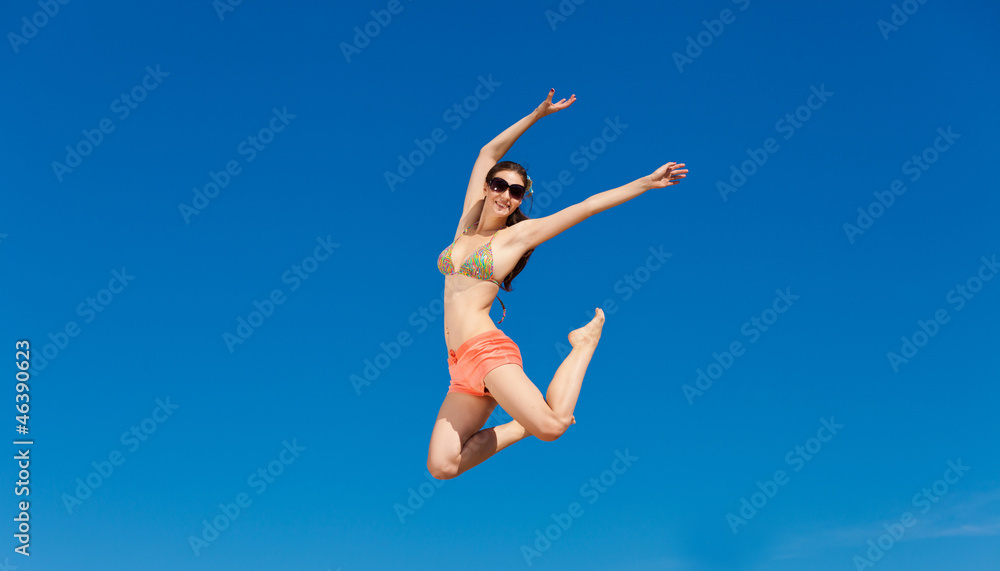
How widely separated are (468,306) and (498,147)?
171cm

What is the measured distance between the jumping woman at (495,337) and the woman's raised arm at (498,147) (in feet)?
0.47

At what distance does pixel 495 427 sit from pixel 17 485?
315 inches

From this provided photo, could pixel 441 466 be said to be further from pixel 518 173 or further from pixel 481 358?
pixel 518 173

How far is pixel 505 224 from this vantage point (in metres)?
8.52

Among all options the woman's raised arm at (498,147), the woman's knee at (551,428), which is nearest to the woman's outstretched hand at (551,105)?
the woman's raised arm at (498,147)

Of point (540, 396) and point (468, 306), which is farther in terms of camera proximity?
point (468, 306)

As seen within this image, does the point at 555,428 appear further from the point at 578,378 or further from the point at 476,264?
the point at 476,264

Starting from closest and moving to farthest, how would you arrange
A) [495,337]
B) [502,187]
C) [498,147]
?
[495,337], [502,187], [498,147]

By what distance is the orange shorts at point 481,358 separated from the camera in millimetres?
7883

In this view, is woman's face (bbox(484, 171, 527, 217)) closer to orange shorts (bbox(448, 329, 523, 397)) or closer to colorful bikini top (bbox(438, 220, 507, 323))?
colorful bikini top (bbox(438, 220, 507, 323))

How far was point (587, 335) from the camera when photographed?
8156 mm

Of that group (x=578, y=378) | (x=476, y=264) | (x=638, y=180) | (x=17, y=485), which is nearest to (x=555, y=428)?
(x=578, y=378)

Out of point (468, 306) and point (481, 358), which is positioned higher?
point (468, 306)

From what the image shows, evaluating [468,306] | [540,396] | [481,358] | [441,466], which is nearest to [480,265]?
[468,306]
